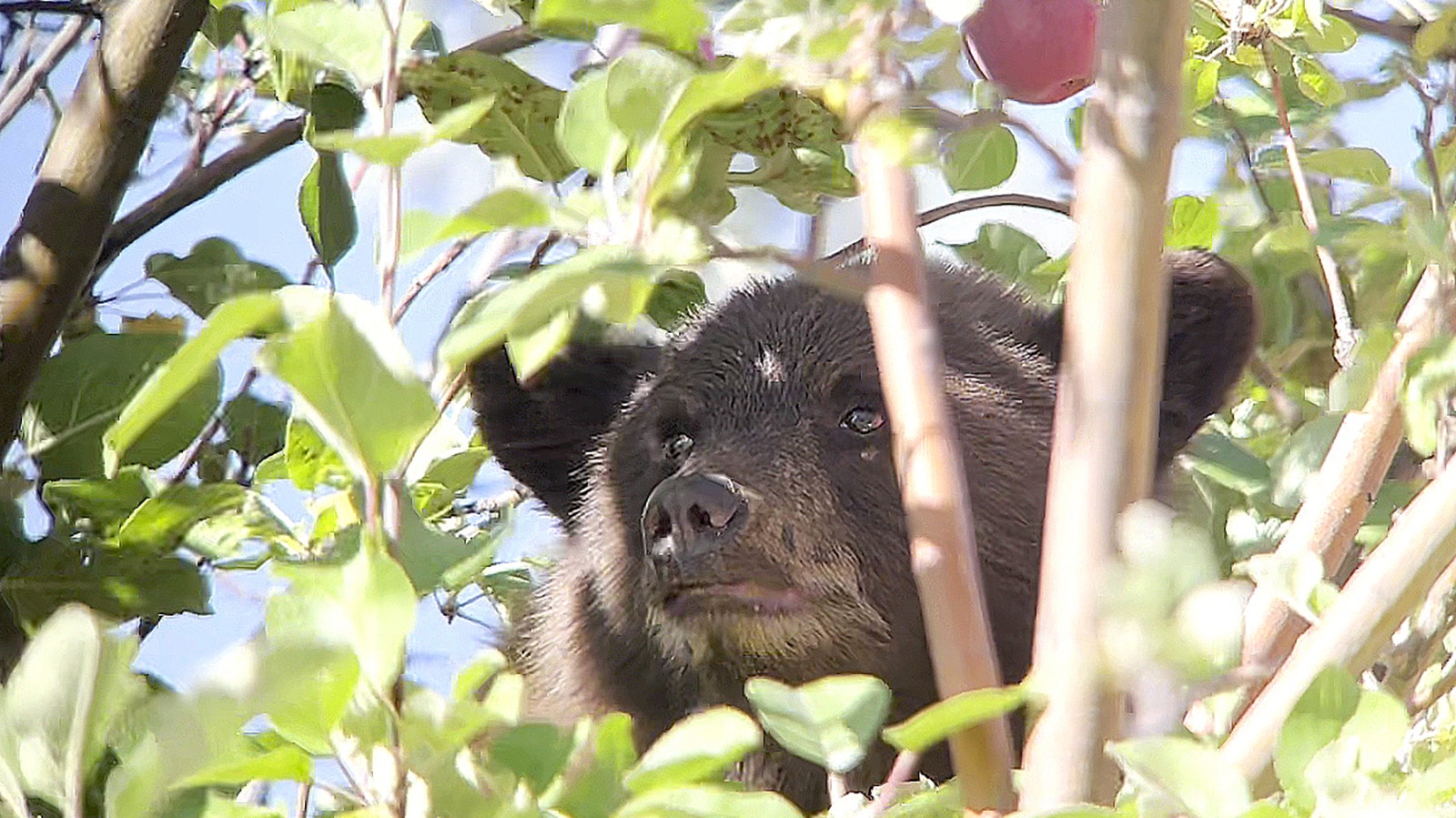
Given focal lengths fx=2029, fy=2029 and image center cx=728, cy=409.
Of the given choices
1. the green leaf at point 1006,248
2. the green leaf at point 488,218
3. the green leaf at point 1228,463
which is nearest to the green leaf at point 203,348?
the green leaf at point 488,218

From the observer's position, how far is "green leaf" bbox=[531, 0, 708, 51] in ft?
3.69

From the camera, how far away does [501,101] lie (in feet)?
7.00

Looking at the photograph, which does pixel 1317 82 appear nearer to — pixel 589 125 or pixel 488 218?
pixel 589 125

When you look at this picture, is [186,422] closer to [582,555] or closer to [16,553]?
[16,553]

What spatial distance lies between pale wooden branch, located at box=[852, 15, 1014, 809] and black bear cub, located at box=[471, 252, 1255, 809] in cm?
105

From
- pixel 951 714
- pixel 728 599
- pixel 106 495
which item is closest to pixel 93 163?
pixel 106 495

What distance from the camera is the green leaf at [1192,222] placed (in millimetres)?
2600

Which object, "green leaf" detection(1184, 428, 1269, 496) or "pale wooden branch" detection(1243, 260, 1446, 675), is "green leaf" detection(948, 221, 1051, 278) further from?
"pale wooden branch" detection(1243, 260, 1446, 675)

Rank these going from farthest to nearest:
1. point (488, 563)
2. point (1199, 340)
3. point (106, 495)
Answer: point (1199, 340) → point (106, 495) → point (488, 563)

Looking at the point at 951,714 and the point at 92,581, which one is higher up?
the point at 951,714

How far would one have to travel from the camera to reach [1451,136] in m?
2.24

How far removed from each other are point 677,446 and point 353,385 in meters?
1.75

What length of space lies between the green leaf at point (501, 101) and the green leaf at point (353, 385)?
0.98 meters

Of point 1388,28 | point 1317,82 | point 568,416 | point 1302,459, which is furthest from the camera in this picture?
point 568,416
